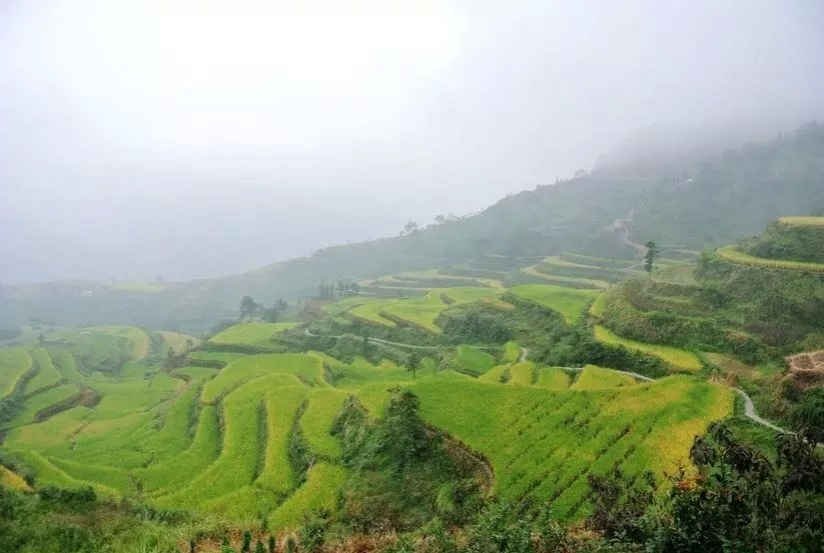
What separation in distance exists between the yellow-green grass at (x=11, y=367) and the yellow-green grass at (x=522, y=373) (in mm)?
43758

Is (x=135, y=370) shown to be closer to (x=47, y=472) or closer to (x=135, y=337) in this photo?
(x=135, y=337)

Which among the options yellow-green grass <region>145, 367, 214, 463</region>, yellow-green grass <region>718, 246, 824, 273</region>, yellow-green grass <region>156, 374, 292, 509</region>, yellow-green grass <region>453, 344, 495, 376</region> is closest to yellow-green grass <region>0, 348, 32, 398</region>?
yellow-green grass <region>145, 367, 214, 463</region>

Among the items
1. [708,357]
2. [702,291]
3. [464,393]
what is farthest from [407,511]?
[702,291]

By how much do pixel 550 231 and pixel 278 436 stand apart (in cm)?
9723

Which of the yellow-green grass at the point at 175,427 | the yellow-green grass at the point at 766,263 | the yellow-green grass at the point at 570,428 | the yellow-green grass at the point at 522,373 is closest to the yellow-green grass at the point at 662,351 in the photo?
the yellow-green grass at the point at 570,428

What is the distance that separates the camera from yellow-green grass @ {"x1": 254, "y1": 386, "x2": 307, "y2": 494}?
69.3 ft

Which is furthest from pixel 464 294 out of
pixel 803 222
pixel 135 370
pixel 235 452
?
pixel 235 452

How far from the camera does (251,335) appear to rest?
59500mm

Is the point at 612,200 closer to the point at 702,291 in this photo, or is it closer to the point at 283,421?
the point at 702,291

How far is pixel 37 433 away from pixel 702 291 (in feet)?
145

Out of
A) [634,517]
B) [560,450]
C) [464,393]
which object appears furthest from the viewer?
[464,393]

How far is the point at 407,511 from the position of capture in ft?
56.2

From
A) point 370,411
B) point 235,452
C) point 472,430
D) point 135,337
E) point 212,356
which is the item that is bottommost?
point 135,337

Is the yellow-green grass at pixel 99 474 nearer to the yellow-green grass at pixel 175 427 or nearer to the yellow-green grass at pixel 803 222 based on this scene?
the yellow-green grass at pixel 175 427
